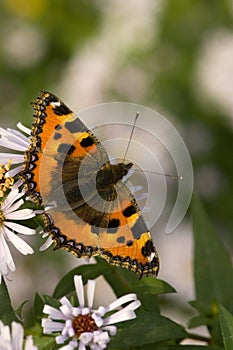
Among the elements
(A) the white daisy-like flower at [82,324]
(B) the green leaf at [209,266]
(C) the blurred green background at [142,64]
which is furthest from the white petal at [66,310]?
(C) the blurred green background at [142,64]

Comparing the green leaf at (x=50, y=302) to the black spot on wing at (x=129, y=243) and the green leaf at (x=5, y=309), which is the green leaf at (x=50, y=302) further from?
the black spot on wing at (x=129, y=243)

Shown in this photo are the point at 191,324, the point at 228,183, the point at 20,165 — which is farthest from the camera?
the point at 228,183

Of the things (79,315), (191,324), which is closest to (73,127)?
(79,315)

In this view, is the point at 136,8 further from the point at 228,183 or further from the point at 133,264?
the point at 133,264

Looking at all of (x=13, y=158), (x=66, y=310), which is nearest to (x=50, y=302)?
(x=66, y=310)

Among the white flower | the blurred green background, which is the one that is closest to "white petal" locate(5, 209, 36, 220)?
the white flower

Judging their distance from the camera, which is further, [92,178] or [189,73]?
[189,73]
